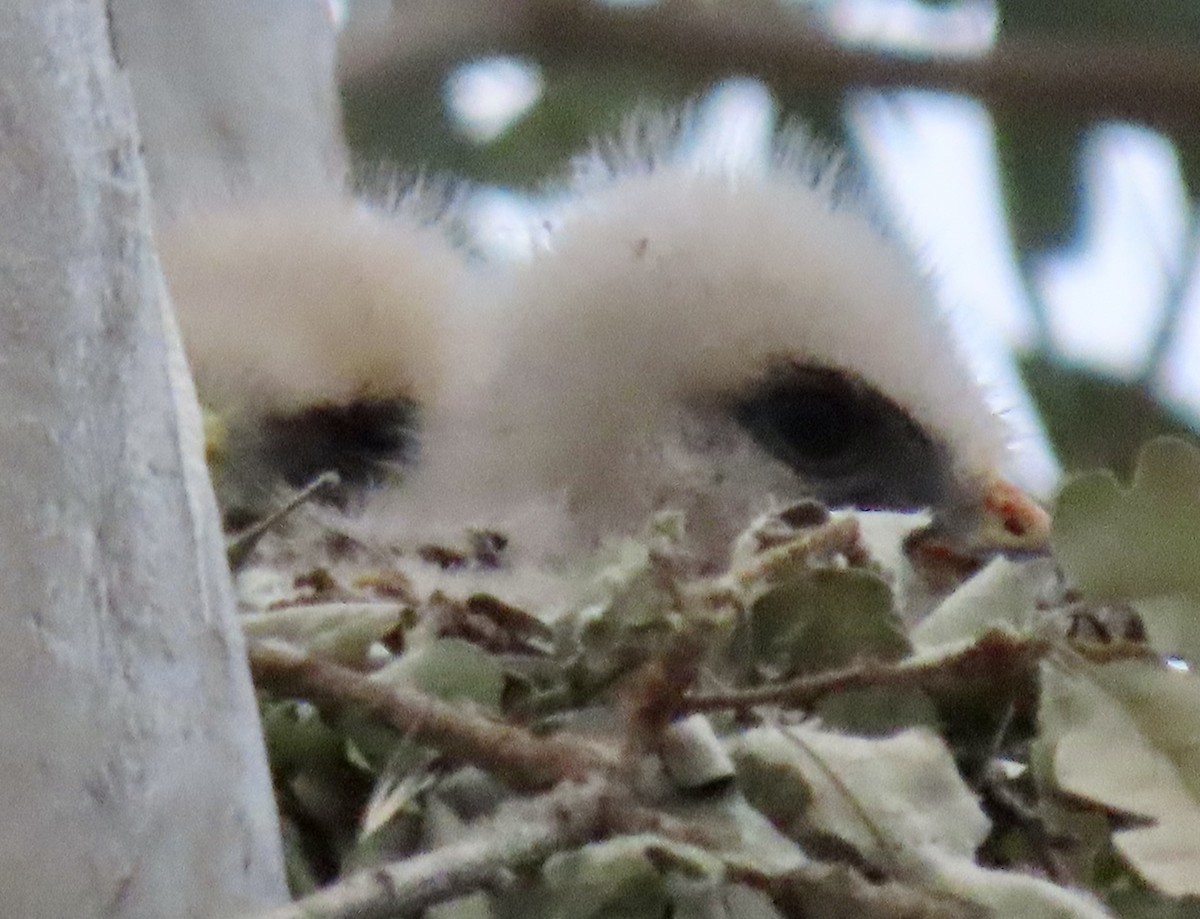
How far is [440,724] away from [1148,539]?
330 millimetres

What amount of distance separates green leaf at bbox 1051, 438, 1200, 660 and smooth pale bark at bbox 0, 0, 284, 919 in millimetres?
405

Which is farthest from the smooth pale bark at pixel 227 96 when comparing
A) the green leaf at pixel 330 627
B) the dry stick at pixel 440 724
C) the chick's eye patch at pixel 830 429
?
the dry stick at pixel 440 724

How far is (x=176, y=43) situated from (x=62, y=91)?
115 centimetres

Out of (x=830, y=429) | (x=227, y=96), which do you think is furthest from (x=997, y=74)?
Result: (x=227, y=96)

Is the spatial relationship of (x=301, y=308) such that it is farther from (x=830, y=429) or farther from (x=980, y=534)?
(x=980, y=534)

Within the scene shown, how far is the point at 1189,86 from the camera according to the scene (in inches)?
62.5

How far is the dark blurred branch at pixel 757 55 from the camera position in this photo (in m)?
1.66

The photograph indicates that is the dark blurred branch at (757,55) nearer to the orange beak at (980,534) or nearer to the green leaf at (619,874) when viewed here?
the orange beak at (980,534)

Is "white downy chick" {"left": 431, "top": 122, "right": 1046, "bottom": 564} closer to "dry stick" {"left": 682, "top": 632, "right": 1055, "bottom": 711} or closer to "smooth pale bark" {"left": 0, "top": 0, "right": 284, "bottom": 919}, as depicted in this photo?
"dry stick" {"left": 682, "top": 632, "right": 1055, "bottom": 711}

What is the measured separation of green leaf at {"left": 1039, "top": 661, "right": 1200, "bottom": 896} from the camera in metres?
1.04

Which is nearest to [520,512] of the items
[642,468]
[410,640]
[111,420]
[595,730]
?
[642,468]

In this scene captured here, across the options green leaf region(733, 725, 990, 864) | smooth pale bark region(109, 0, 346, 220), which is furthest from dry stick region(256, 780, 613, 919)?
smooth pale bark region(109, 0, 346, 220)

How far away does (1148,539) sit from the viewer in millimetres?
1148

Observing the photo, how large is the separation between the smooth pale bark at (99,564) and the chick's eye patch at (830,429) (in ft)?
2.73
